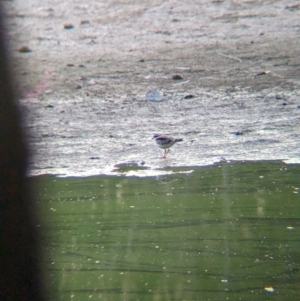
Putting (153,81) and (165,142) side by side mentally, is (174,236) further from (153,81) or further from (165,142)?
(153,81)

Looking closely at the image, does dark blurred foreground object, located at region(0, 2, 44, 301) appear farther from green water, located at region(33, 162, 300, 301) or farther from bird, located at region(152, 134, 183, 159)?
bird, located at region(152, 134, 183, 159)

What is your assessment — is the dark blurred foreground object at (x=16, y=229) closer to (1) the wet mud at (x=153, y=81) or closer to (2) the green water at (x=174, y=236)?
(2) the green water at (x=174, y=236)

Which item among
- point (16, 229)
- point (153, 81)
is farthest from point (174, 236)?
point (153, 81)

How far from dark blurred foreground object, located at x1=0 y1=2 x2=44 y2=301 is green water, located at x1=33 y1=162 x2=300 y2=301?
0.04 metres

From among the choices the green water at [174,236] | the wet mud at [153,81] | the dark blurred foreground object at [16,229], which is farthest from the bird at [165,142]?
the dark blurred foreground object at [16,229]

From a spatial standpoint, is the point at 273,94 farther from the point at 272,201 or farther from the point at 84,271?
the point at 84,271

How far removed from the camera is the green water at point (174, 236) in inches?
55.3

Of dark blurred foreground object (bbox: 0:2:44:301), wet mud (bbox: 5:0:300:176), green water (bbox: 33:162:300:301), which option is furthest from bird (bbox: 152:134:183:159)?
dark blurred foreground object (bbox: 0:2:44:301)

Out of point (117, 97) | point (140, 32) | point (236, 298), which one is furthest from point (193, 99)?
point (236, 298)

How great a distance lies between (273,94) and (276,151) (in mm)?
986

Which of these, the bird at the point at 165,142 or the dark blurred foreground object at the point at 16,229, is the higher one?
the dark blurred foreground object at the point at 16,229

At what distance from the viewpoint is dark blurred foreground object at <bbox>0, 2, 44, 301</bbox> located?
1.39m

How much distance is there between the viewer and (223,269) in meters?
1.45

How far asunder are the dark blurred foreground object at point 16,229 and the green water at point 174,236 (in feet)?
0.13
